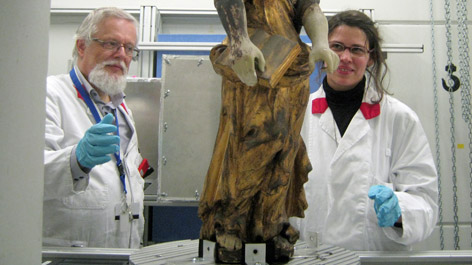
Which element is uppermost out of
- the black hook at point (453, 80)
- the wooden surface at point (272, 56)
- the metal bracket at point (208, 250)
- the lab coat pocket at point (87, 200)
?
the black hook at point (453, 80)

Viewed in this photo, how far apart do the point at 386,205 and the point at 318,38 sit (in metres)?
0.60

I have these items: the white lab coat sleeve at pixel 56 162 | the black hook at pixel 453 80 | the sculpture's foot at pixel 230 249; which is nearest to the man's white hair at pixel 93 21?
the white lab coat sleeve at pixel 56 162

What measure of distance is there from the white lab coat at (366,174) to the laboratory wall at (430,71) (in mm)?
1267

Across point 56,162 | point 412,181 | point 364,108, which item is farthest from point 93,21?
point 412,181

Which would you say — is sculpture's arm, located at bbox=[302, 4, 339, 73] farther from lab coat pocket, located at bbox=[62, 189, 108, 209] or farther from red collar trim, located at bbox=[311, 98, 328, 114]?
lab coat pocket, located at bbox=[62, 189, 108, 209]

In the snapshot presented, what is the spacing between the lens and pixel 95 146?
118cm

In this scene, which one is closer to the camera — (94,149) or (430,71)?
(94,149)

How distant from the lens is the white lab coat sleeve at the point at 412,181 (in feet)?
4.03

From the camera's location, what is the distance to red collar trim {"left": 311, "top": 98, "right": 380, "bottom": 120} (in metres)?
1.39

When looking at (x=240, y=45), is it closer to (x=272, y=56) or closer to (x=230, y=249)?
(x=272, y=56)

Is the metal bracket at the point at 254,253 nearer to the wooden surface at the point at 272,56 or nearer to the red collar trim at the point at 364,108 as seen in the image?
the wooden surface at the point at 272,56

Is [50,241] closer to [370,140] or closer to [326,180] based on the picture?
[326,180]

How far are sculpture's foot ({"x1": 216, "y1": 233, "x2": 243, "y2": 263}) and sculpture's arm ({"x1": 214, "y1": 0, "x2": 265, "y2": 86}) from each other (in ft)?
1.03

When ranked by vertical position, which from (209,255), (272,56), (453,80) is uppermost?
(453,80)
